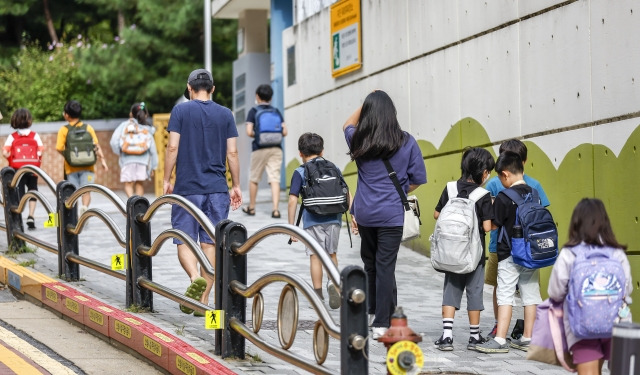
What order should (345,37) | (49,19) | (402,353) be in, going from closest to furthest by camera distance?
(402,353)
(345,37)
(49,19)

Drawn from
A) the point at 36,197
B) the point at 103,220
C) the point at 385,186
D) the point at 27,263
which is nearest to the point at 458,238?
the point at 385,186

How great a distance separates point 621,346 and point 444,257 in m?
3.11

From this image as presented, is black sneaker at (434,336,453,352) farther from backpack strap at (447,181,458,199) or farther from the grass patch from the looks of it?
the grass patch

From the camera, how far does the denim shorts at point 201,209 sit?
861 centimetres

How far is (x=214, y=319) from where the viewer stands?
23.0 ft

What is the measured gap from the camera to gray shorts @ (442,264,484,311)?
809 cm

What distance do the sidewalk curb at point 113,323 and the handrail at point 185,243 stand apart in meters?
0.47

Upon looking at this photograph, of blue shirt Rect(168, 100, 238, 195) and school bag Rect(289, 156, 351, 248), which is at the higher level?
blue shirt Rect(168, 100, 238, 195)

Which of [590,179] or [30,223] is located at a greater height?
[590,179]

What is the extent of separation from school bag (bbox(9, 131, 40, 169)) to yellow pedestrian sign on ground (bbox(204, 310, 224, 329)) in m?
7.96

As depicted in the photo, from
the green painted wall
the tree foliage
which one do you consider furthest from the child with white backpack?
the tree foliage

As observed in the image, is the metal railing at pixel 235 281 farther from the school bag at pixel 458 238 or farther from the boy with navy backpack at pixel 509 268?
the boy with navy backpack at pixel 509 268

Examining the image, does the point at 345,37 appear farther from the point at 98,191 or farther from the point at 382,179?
the point at 382,179

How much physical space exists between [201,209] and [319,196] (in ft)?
4.07
